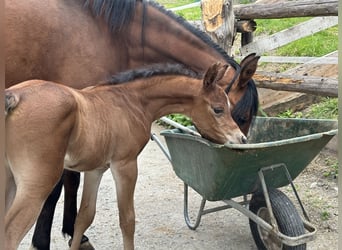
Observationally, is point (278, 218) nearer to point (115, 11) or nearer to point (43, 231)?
point (43, 231)

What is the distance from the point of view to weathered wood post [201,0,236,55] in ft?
14.4

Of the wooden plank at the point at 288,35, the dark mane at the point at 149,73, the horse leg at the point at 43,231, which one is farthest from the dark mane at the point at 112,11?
the wooden plank at the point at 288,35

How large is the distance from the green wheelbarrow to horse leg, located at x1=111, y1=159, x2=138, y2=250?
40cm

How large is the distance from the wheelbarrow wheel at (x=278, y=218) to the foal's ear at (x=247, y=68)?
0.65 meters

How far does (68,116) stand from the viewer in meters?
2.00

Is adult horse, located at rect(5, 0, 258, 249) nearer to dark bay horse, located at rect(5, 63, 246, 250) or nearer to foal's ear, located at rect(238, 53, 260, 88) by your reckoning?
foal's ear, located at rect(238, 53, 260, 88)

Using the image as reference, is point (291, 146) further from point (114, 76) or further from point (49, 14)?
point (49, 14)

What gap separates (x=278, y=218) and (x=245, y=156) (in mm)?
464

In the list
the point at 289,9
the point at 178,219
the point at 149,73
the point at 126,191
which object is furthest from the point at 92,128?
the point at 289,9

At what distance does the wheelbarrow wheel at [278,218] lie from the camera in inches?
97.2

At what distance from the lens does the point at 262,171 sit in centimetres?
250

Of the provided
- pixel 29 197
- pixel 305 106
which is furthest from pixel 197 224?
pixel 305 106

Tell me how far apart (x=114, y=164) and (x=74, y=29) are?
0.90m

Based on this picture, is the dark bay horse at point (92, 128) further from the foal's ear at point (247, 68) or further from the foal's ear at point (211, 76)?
the foal's ear at point (247, 68)
